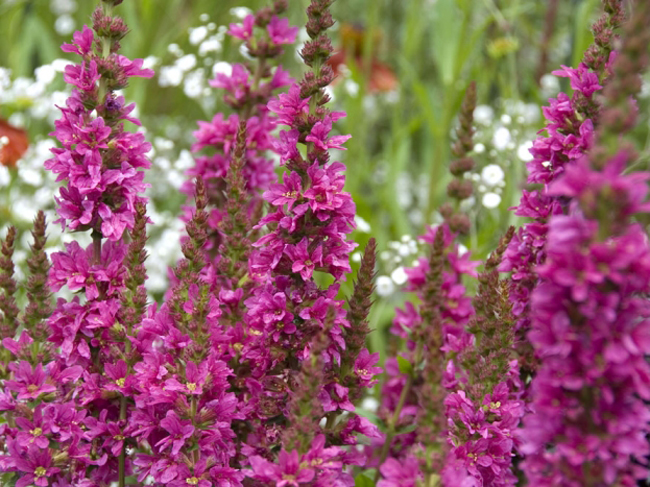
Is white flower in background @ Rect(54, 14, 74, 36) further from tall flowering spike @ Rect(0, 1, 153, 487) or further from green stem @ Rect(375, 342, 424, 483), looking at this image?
green stem @ Rect(375, 342, 424, 483)

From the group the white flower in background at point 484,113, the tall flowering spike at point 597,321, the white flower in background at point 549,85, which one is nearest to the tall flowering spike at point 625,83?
the tall flowering spike at point 597,321

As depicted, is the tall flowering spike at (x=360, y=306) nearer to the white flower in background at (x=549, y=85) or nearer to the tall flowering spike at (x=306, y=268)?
the tall flowering spike at (x=306, y=268)

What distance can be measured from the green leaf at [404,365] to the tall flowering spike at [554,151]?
35 centimetres

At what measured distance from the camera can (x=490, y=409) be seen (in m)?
2.06

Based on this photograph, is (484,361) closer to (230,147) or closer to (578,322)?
(578,322)

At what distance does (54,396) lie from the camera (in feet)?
7.02

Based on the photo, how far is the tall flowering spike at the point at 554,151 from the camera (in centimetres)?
209

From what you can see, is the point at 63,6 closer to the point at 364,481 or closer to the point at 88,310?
the point at 88,310

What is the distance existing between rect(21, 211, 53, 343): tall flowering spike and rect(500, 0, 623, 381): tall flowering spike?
132 centimetres

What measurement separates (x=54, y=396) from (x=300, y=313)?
0.76m

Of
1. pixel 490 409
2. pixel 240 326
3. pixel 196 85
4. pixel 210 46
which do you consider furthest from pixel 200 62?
pixel 490 409

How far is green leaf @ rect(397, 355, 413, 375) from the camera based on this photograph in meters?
2.39

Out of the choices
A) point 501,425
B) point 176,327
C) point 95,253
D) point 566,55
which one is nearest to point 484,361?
point 501,425

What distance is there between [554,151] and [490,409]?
0.73m
